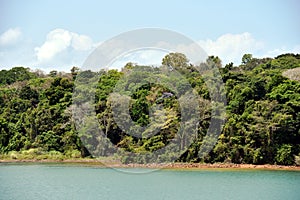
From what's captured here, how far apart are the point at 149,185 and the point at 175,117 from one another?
857 centimetres

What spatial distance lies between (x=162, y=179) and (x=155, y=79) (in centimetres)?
1018

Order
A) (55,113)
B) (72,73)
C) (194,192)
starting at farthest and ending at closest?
(72,73) → (55,113) → (194,192)

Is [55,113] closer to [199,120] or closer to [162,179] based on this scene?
[199,120]

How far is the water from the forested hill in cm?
338

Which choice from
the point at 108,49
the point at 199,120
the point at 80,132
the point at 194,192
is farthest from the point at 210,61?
the point at 194,192

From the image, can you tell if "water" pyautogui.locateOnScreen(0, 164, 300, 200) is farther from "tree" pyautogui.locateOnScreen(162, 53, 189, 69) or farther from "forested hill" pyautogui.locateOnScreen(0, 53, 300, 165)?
"tree" pyautogui.locateOnScreen(162, 53, 189, 69)

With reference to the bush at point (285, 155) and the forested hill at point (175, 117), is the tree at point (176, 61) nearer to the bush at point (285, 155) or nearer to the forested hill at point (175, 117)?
the forested hill at point (175, 117)

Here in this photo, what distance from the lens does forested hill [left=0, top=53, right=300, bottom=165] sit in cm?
2250

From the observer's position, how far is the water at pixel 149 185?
13109mm

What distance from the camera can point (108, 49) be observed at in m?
16.0

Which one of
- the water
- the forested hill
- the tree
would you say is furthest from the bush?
the tree

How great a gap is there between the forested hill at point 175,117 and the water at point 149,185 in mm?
3376

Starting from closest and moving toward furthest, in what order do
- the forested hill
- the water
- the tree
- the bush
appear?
the water → the bush → the forested hill → the tree

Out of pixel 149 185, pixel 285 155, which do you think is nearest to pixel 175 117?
pixel 285 155
